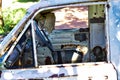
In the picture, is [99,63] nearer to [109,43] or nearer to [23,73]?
[109,43]

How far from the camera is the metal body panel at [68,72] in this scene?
3844mm

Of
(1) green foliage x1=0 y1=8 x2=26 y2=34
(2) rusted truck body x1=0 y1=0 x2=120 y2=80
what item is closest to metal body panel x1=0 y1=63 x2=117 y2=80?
(2) rusted truck body x1=0 y1=0 x2=120 y2=80

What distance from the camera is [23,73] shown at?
3.92 m


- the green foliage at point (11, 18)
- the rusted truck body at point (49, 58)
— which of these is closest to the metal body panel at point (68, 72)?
the rusted truck body at point (49, 58)

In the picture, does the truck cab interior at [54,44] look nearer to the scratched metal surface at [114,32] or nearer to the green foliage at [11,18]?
the scratched metal surface at [114,32]

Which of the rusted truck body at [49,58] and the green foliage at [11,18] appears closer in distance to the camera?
the rusted truck body at [49,58]

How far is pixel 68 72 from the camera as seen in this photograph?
153 inches

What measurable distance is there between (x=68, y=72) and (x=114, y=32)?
620 millimetres

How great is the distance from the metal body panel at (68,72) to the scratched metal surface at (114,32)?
3.2 inches

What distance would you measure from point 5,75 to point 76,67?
0.74 meters

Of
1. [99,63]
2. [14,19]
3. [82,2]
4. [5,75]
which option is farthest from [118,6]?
[14,19]

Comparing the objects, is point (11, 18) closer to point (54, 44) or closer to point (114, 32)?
point (54, 44)

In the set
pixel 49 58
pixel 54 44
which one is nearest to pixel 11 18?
pixel 54 44

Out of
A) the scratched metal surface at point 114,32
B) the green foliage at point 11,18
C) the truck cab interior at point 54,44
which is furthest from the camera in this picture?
the green foliage at point 11,18
